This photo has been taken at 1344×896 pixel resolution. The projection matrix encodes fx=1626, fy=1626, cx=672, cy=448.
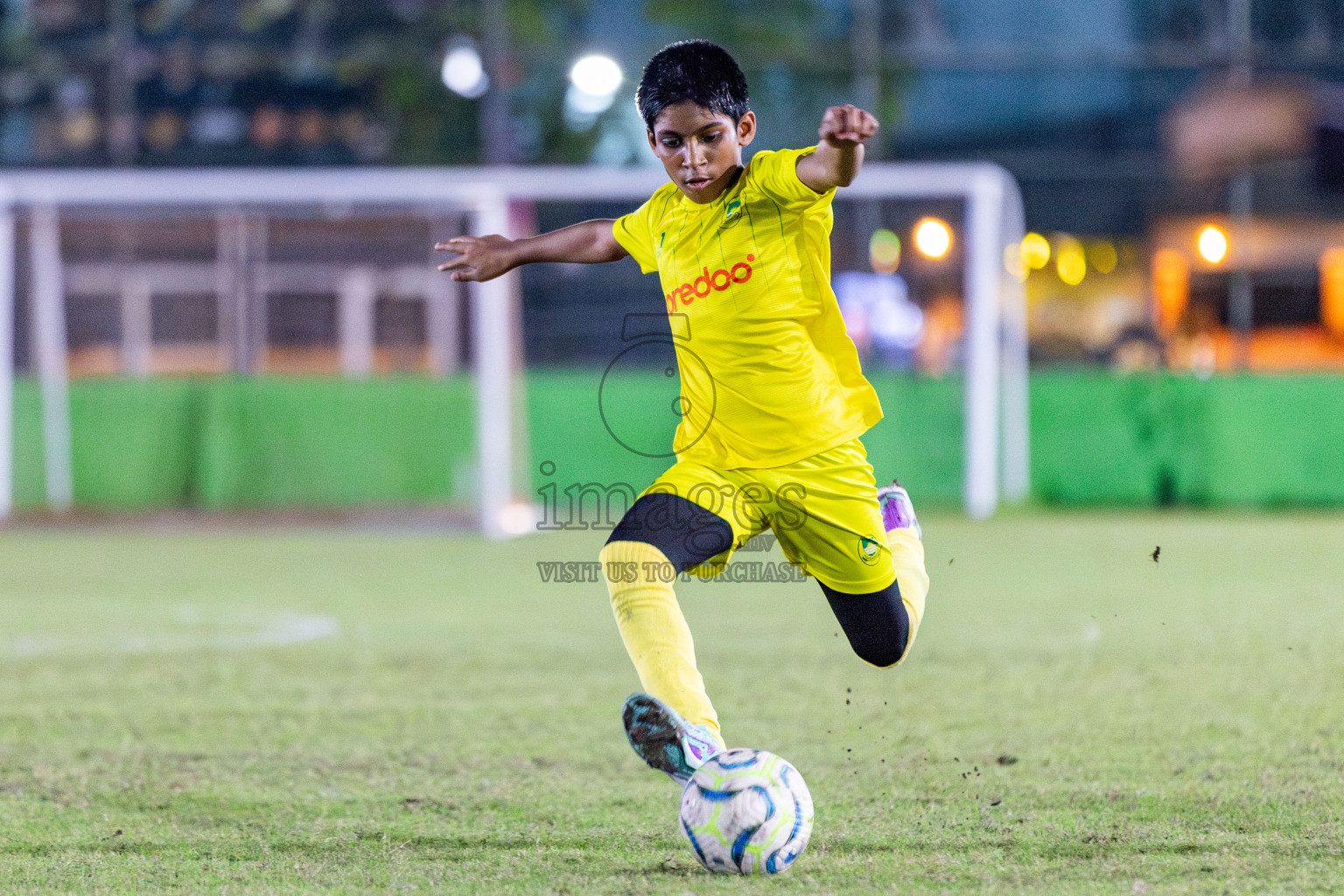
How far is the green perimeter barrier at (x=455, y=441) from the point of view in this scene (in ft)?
45.6

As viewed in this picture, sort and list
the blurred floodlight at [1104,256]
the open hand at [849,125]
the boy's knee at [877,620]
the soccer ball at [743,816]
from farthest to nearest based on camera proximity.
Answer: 1. the blurred floodlight at [1104,256]
2. the boy's knee at [877,620]
3. the soccer ball at [743,816]
4. the open hand at [849,125]

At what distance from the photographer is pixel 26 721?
212 inches

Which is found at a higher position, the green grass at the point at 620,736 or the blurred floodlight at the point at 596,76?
the blurred floodlight at the point at 596,76

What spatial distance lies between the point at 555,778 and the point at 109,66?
16901 mm

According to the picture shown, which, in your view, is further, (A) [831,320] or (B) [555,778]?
(B) [555,778]

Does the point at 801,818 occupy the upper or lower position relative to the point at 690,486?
lower

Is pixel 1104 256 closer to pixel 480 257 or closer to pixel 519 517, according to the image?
pixel 519 517

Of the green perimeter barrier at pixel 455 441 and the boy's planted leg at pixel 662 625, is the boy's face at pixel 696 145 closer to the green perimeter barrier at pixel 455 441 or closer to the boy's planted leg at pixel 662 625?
the boy's planted leg at pixel 662 625

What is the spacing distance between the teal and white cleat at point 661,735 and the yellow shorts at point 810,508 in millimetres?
471

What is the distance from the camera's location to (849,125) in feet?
10.9

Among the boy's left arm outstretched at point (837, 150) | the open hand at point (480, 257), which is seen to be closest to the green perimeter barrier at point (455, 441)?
the open hand at point (480, 257)

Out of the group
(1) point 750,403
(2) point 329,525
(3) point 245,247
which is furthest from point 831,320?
(3) point 245,247

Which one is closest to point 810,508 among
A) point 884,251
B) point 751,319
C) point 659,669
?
point 751,319

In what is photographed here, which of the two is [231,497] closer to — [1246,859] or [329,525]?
[329,525]
